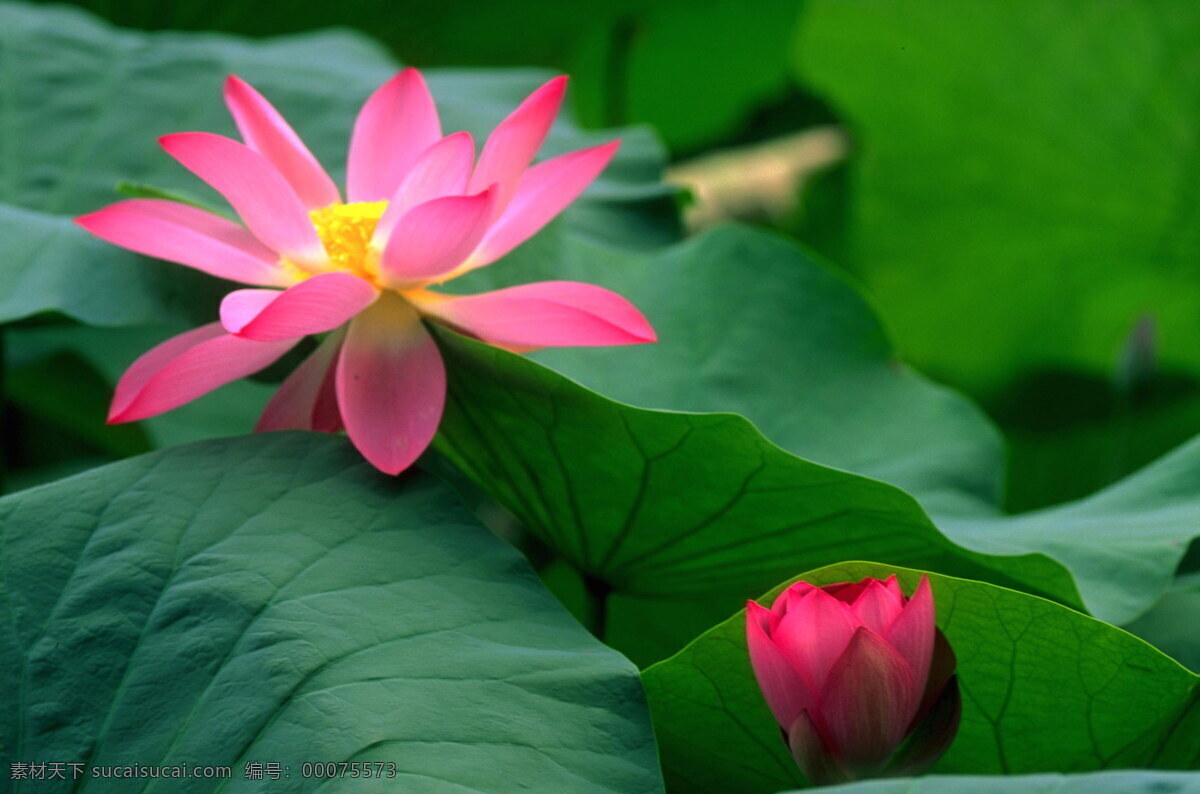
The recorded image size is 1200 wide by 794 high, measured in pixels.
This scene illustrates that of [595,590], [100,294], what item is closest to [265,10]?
[100,294]

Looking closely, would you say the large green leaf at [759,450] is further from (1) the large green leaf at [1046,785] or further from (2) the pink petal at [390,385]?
(1) the large green leaf at [1046,785]

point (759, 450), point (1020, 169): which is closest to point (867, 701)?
point (759, 450)

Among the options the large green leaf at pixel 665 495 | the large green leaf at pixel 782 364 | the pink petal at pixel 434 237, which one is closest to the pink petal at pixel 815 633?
the large green leaf at pixel 665 495

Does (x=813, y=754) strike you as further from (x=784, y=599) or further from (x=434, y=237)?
(x=434, y=237)

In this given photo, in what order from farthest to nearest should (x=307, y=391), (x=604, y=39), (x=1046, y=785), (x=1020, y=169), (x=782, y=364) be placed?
1. (x=604, y=39)
2. (x=1020, y=169)
3. (x=782, y=364)
4. (x=307, y=391)
5. (x=1046, y=785)

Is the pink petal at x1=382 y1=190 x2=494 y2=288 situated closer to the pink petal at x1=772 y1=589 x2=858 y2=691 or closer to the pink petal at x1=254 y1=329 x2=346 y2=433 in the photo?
the pink petal at x1=254 y1=329 x2=346 y2=433
